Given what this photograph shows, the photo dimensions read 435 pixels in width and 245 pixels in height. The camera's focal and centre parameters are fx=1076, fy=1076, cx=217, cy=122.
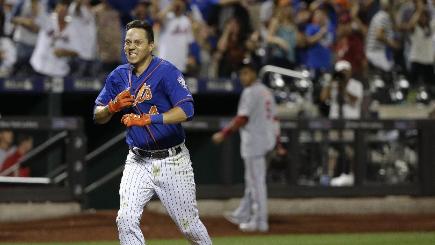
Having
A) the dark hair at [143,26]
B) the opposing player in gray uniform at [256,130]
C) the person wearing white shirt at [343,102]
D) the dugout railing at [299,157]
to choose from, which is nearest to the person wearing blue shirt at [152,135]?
the dark hair at [143,26]

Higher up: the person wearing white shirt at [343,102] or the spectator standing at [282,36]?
the spectator standing at [282,36]

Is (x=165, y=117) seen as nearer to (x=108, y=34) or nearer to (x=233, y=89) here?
(x=108, y=34)

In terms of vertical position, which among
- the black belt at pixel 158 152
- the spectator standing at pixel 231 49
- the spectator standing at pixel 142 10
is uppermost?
the spectator standing at pixel 142 10

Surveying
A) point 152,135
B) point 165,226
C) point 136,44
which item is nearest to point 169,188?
point 152,135

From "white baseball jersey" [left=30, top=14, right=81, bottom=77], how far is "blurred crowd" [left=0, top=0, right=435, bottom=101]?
0.01 metres

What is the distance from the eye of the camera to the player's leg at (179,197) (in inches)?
294

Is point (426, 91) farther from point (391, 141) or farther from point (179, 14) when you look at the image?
point (179, 14)

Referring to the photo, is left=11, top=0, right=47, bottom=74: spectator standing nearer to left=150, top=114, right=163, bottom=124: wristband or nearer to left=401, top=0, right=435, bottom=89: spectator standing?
left=401, top=0, right=435, bottom=89: spectator standing

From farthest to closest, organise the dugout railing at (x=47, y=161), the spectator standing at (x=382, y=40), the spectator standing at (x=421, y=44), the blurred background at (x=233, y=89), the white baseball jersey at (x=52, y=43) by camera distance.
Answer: the spectator standing at (x=421, y=44) → the spectator standing at (x=382, y=40) → the white baseball jersey at (x=52, y=43) → the blurred background at (x=233, y=89) → the dugout railing at (x=47, y=161)

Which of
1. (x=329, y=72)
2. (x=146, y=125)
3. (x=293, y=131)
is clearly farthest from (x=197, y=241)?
(x=329, y=72)

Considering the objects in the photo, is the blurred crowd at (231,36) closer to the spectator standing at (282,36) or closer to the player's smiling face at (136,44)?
the spectator standing at (282,36)

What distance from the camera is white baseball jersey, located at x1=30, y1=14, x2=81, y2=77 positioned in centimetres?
1444

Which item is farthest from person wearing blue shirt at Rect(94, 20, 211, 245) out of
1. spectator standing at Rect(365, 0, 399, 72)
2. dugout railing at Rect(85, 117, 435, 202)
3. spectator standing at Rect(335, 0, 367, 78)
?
spectator standing at Rect(365, 0, 399, 72)

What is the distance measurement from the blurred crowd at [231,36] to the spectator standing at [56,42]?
1 cm
